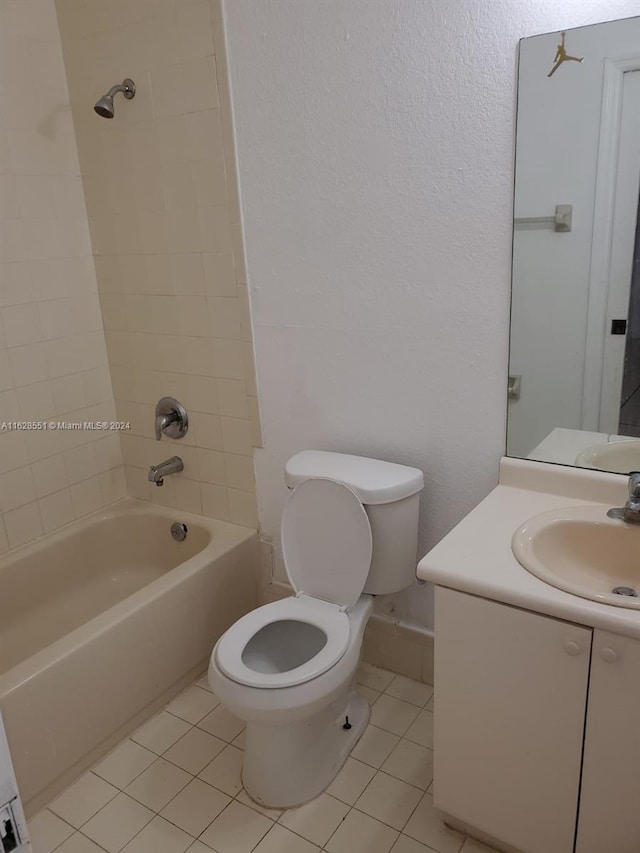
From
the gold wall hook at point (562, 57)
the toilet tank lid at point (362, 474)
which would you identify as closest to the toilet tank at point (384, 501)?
the toilet tank lid at point (362, 474)

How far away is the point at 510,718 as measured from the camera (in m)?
1.40

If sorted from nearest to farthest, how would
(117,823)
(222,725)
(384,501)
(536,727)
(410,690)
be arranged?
(536,727)
(117,823)
(384,501)
(222,725)
(410,690)

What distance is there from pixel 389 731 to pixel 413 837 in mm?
364

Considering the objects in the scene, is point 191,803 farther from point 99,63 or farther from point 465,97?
point 99,63

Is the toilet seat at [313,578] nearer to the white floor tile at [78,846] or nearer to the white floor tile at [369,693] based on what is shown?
the white floor tile at [369,693]

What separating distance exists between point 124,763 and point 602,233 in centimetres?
194

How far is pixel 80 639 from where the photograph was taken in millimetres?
1834

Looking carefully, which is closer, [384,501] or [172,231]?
[384,501]

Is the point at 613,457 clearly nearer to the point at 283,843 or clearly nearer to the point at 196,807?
the point at 283,843

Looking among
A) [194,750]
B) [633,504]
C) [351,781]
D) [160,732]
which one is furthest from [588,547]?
[160,732]

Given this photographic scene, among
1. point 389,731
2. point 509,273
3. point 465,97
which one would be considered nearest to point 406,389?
point 509,273

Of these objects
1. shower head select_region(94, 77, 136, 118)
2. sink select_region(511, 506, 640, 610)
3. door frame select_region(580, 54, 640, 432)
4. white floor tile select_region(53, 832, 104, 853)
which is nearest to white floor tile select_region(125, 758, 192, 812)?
white floor tile select_region(53, 832, 104, 853)

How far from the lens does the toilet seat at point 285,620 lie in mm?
1633

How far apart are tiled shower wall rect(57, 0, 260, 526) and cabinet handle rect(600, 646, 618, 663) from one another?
4.47 ft
